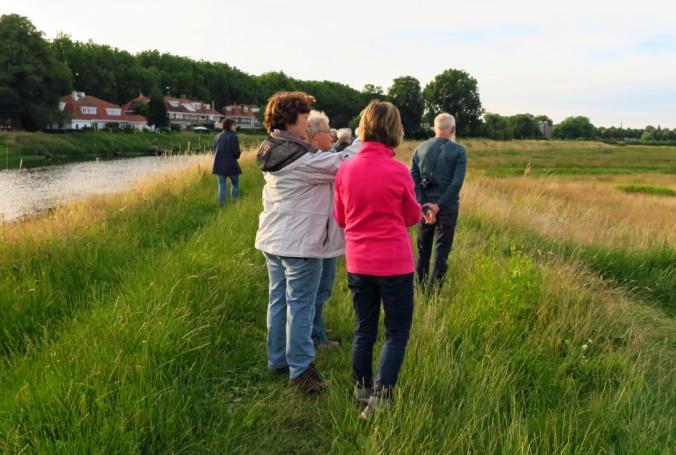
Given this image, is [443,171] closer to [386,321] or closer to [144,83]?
[386,321]

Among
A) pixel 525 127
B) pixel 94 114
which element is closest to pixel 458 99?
pixel 525 127

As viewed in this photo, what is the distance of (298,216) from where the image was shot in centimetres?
320

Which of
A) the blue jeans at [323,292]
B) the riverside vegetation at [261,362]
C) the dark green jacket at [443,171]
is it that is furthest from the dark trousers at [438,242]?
the blue jeans at [323,292]

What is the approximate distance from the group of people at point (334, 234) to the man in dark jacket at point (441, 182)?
1.92m

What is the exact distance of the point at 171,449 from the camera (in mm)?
2434

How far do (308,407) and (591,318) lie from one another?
2.64 metres

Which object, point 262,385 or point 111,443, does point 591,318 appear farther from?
point 111,443

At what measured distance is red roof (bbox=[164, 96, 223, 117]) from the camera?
326ft

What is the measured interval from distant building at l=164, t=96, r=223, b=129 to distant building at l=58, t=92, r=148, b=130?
1423cm

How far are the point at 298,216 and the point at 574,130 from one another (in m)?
170

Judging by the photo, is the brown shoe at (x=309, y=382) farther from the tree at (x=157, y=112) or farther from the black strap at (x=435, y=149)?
the tree at (x=157, y=112)

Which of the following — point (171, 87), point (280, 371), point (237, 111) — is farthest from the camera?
point (237, 111)

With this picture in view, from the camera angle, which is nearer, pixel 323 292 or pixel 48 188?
pixel 323 292

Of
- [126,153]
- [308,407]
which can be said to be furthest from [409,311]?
[126,153]
